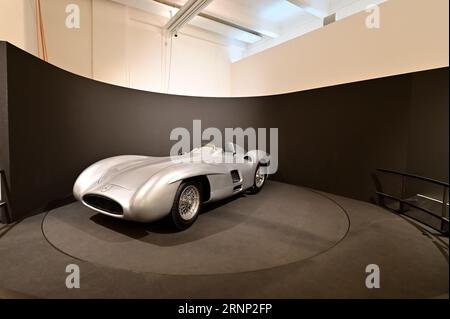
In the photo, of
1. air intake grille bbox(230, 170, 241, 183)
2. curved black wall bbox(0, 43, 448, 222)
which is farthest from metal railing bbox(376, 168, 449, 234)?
air intake grille bbox(230, 170, 241, 183)

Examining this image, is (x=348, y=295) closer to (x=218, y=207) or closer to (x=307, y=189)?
(x=218, y=207)

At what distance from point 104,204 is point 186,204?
0.73 metres

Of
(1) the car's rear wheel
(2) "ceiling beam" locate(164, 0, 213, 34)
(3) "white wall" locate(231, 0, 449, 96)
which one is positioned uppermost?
(2) "ceiling beam" locate(164, 0, 213, 34)

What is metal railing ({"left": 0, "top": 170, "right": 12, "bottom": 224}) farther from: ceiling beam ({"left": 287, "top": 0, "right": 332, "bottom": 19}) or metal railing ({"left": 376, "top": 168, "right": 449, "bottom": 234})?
ceiling beam ({"left": 287, "top": 0, "right": 332, "bottom": 19})

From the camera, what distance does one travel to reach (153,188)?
183cm

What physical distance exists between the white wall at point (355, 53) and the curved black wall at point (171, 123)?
0.56 ft

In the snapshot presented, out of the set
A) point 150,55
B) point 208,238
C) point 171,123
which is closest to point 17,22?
point 150,55

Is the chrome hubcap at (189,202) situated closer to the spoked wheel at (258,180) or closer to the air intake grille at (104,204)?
the air intake grille at (104,204)

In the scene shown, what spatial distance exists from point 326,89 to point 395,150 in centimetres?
197

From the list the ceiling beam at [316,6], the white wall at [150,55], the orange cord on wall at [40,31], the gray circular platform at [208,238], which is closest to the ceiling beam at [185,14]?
the white wall at [150,55]

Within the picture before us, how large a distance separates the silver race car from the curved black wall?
748mm

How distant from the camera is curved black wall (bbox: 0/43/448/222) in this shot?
2.06 m

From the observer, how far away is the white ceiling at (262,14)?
3975 mm
